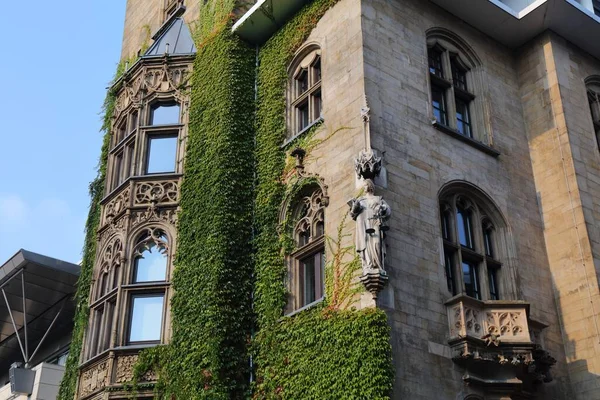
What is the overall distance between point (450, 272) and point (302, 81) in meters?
7.97

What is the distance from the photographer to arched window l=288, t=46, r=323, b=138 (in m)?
24.1

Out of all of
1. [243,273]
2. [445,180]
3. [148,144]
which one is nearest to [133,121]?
[148,144]

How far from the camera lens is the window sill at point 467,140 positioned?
22.5 meters

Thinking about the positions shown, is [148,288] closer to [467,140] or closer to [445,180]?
[445,180]

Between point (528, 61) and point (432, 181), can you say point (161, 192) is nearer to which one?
point (432, 181)

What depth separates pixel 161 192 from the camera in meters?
25.1

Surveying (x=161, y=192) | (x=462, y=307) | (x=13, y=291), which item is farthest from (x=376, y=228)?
(x=13, y=291)

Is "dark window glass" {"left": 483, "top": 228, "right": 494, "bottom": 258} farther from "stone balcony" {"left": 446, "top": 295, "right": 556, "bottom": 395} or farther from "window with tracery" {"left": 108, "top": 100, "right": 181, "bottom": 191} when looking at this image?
"window with tracery" {"left": 108, "top": 100, "right": 181, "bottom": 191}

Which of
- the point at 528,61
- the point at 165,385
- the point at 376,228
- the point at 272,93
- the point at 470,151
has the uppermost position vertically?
the point at 528,61

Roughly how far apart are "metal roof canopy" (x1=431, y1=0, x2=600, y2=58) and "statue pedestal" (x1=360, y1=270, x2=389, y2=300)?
10.7 m

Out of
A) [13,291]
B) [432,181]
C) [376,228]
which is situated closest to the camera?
[376,228]

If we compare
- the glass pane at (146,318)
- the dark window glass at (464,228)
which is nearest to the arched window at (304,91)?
the dark window glass at (464,228)

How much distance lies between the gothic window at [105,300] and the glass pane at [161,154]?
269 cm

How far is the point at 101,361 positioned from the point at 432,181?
34.7 feet
